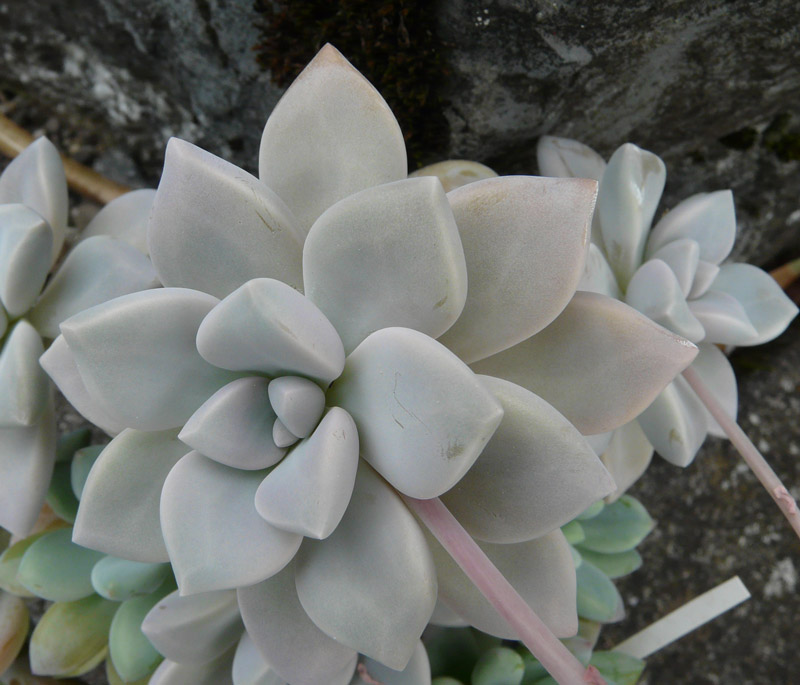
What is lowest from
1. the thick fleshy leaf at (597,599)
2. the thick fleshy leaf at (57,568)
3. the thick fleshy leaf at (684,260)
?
the thick fleshy leaf at (597,599)

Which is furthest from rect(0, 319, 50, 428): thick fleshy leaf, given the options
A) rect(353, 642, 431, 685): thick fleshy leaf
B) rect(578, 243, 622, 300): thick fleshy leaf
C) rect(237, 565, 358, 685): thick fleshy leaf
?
rect(578, 243, 622, 300): thick fleshy leaf

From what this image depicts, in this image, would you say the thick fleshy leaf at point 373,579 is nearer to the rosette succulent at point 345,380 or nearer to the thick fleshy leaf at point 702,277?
the rosette succulent at point 345,380

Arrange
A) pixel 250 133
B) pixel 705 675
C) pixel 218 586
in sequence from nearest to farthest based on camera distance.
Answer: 1. pixel 218 586
2. pixel 250 133
3. pixel 705 675

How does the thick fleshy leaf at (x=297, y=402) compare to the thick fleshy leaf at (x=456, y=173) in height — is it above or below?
below

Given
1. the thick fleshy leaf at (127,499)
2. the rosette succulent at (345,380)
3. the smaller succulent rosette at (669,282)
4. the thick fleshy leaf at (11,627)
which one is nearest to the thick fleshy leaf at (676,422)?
the smaller succulent rosette at (669,282)

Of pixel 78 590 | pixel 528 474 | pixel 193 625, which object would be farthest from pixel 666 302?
pixel 78 590

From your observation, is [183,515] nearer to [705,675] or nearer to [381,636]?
[381,636]

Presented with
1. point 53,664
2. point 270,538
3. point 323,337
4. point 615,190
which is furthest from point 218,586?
point 615,190
